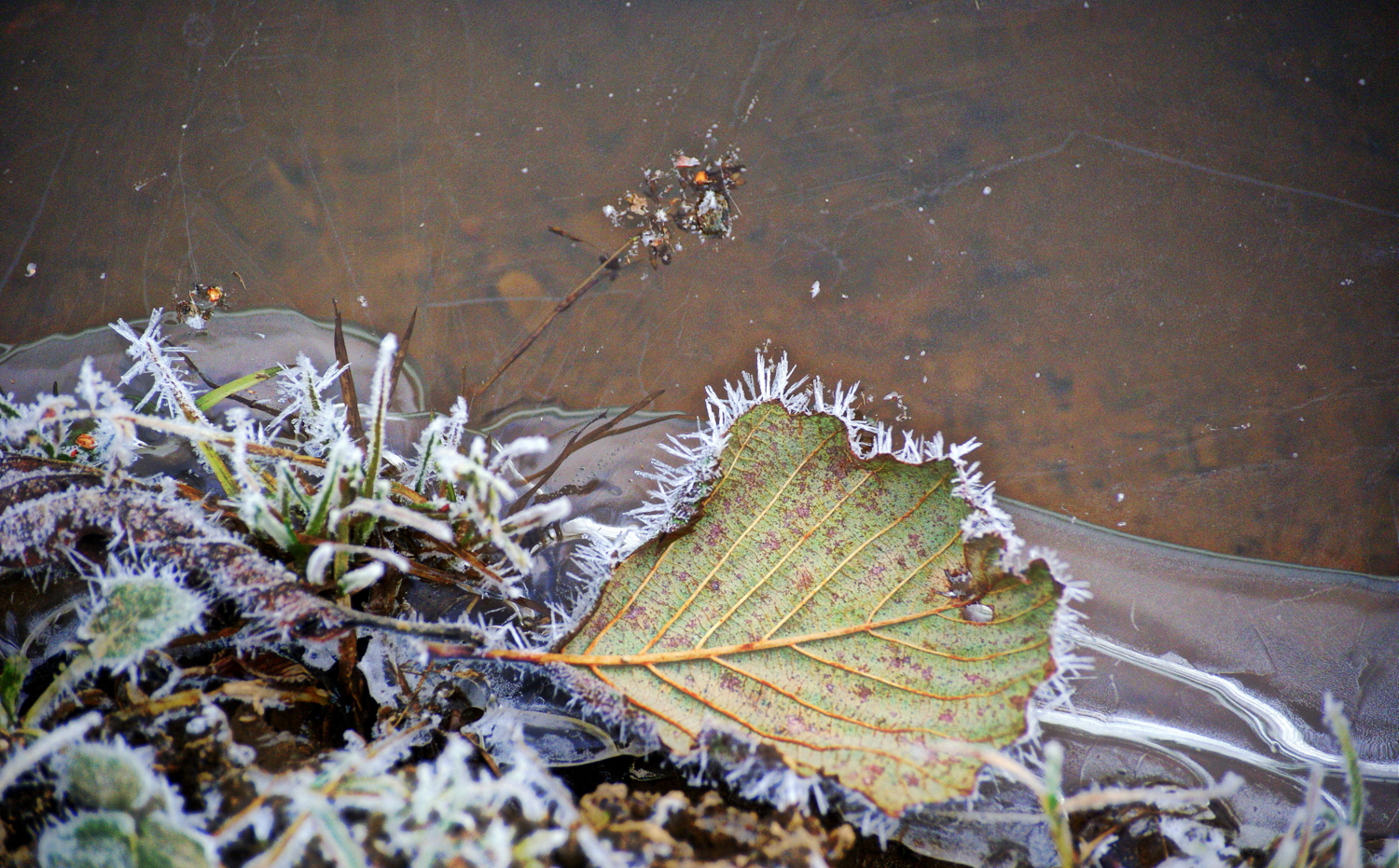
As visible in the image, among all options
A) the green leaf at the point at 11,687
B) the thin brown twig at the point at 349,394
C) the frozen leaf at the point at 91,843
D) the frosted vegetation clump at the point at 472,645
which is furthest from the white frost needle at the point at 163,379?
the frozen leaf at the point at 91,843

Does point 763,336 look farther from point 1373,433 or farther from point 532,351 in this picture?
point 1373,433

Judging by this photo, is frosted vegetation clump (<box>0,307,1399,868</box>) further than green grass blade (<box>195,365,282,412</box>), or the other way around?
green grass blade (<box>195,365,282,412</box>)

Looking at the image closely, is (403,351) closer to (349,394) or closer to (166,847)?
(349,394)

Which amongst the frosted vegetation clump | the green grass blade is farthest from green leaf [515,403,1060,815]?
the green grass blade

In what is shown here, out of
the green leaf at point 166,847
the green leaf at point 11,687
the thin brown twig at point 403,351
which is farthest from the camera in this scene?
the thin brown twig at point 403,351

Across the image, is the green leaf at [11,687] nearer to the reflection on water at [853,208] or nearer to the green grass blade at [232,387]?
the green grass blade at [232,387]

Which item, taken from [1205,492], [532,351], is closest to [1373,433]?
[1205,492]

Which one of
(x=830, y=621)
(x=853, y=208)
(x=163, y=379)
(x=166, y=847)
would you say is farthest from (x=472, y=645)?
(x=853, y=208)

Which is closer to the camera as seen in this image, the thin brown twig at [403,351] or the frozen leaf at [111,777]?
the frozen leaf at [111,777]

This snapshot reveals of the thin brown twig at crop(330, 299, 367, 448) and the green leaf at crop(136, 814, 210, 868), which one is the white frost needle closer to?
the thin brown twig at crop(330, 299, 367, 448)
